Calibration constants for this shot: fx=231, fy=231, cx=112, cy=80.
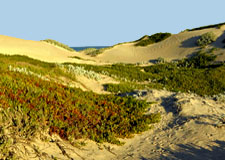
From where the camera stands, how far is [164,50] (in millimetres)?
39062

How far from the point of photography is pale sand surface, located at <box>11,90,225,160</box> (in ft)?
19.4

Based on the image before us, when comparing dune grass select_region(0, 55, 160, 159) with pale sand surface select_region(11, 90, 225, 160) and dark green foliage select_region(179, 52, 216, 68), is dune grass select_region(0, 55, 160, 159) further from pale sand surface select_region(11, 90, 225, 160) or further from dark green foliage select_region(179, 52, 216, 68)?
dark green foliage select_region(179, 52, 216, 68)

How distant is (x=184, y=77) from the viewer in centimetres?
2131

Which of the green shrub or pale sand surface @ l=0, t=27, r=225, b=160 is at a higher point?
the green shrub

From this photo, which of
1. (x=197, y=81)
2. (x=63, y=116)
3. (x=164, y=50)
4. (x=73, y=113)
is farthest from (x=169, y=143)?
(x=164, y=50)

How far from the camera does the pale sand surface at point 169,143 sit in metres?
5.91

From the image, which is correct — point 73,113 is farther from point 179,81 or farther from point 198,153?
point 179,81

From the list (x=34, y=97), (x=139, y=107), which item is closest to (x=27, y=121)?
(x=34, y=97)

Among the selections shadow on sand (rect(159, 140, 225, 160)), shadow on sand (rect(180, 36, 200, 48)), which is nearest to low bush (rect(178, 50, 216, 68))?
shadow on sand (rect(180, 36, 200, 48))

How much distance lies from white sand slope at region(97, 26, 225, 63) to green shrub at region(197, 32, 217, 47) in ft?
2.37

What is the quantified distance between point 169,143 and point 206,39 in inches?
1255

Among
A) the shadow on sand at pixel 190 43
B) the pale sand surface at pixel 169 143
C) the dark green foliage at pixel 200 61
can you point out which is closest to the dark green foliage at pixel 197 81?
the dark green foliage at pixel 200 61

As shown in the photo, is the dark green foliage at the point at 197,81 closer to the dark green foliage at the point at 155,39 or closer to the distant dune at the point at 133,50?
the distant dune at the point at 133,50

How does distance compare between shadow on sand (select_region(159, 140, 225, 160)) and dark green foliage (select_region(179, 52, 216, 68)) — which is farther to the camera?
dark green foliage (select_region(179, 52, 216, 68))
